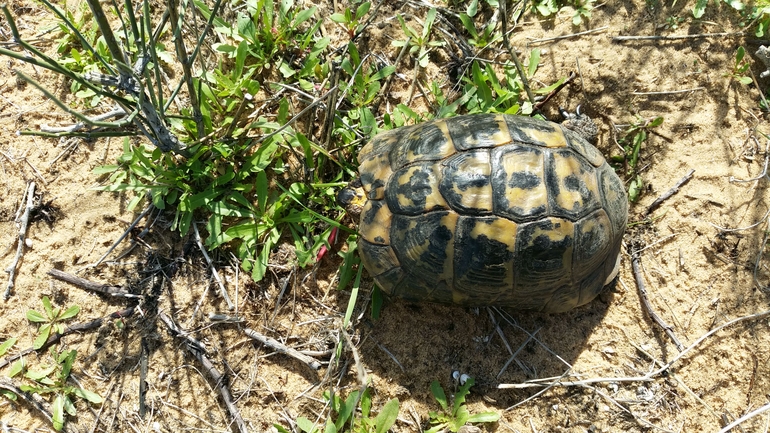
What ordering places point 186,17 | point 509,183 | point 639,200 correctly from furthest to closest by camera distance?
point 186,17 < point 639,200 < point 509,183

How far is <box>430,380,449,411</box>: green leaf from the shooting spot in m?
3.38

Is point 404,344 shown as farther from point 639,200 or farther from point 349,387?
point 639,200

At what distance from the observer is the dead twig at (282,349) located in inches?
137

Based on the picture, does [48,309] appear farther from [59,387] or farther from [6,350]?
[59,387]

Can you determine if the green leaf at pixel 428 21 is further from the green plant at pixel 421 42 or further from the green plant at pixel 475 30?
the green plant at pixel 475 30

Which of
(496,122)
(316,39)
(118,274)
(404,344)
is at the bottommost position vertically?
(404,344)

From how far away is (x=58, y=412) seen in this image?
3.39 meters

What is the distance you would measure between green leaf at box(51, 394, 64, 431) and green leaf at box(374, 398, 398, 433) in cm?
203

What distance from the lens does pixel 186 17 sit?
3959 mm

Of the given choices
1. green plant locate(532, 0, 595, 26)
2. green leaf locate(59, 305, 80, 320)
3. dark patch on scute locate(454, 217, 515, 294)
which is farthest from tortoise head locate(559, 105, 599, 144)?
green leaf locate(59, 305, 80, 320)

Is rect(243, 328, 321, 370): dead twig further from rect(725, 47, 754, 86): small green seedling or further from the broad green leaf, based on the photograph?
rect(725, 47, 754, 86): small green seedling

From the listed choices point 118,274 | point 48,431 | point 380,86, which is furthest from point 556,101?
point 48,431

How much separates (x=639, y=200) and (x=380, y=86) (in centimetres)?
203

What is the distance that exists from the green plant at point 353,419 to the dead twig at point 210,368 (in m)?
0.32
